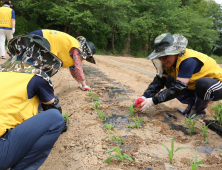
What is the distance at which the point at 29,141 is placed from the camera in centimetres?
130

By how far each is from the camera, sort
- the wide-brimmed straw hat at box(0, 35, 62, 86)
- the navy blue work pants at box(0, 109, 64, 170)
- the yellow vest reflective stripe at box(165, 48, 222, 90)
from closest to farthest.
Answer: the navy blue work pants at box(0, 109, 64, 170)
the wide-brimmed straw hat at box(0, 35, 62, 86)
the yellow vest reflective stripe at box(165, 48, 222, 90)

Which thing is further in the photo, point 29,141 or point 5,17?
point 5,17

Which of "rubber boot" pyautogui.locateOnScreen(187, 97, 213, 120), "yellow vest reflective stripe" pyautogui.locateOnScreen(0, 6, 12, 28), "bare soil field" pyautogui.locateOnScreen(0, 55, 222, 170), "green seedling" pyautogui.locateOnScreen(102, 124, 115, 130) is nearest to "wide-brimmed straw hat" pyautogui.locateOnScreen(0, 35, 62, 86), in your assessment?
"bare soil field" pyautogui.locateOnScreen(0, 55, 222, 170)

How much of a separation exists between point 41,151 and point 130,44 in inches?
631

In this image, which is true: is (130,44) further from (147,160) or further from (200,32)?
(147,160)

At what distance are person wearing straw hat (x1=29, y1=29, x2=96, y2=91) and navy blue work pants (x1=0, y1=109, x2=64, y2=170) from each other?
1763 millimetres

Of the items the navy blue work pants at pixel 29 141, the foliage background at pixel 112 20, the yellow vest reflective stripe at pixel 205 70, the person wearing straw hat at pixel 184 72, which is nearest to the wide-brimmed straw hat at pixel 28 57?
the navy blue work pants at pixel 29 141

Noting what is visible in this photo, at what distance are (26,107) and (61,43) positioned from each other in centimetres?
181

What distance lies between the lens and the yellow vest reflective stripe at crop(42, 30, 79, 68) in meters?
2.88

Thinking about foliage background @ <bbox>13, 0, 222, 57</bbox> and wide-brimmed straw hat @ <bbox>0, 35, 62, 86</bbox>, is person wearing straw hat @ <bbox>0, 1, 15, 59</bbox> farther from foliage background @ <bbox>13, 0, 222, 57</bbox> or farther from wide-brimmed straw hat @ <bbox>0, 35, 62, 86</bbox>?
foliage background @ <bbox>13, 0, 222, 57</bbox>

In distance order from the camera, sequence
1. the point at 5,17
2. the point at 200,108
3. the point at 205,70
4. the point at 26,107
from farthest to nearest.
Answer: the point at 5,17, the point at 200,108, the point at 205,70, the point at 26,107

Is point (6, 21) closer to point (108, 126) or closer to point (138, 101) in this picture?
point (138, 101)

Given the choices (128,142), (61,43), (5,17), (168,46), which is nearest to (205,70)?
(168,46)

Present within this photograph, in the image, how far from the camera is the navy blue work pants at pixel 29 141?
123 centimetres
